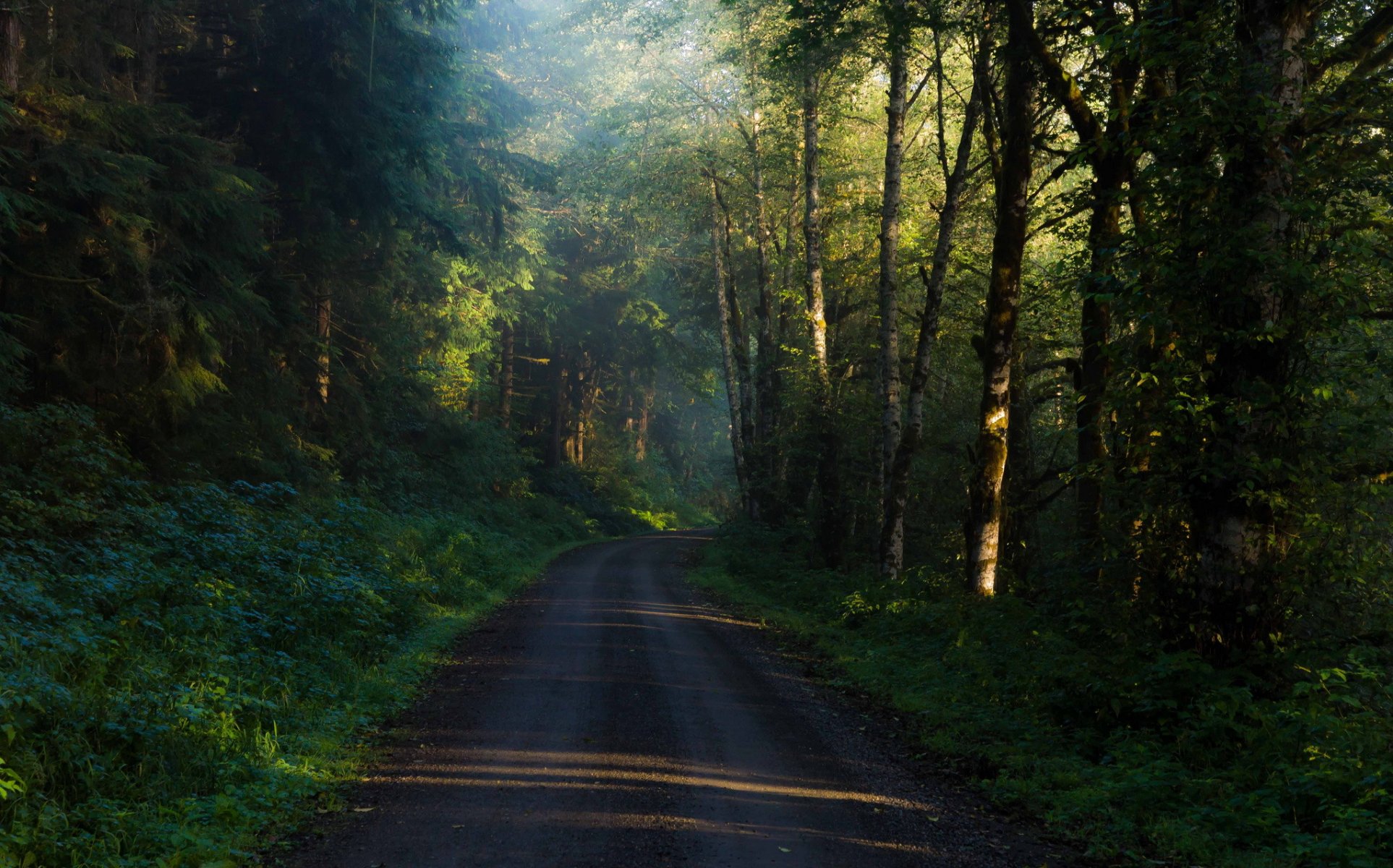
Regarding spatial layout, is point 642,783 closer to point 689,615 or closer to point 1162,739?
point 1162,739

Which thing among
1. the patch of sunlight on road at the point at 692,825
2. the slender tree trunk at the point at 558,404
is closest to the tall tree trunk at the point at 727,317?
the slender tree trunk at the point at 558,404

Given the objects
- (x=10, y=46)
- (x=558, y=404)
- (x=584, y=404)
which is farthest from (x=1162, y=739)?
(x=584, y=404)

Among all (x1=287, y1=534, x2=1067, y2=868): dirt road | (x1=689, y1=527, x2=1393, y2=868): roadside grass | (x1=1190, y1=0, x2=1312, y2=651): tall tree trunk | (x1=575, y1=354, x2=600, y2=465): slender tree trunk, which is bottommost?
(x1=287, y1=534, x2=1067, y2=868): dirt road

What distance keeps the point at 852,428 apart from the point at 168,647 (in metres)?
15.5

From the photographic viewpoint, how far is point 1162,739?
725 centimetres

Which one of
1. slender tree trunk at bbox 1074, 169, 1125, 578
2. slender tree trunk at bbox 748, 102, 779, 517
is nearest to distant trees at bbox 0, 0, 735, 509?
slender tree trunk at bbox 748, 102, 779, 517

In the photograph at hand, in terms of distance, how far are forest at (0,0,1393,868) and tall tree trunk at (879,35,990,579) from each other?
0.10 metres

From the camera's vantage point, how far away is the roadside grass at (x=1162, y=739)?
5.53m

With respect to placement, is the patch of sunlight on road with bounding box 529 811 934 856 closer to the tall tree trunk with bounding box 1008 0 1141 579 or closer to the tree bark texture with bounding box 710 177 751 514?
the tall tree trunk with bounding box 1008 0 1141 579

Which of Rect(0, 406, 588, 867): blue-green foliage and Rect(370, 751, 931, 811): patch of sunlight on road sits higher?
Rect(0, 406, 588, 867): blue-green foliage

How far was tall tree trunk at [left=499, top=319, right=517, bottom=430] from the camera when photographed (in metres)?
38.6

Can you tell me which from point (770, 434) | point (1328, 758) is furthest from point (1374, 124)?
point (770, 434)

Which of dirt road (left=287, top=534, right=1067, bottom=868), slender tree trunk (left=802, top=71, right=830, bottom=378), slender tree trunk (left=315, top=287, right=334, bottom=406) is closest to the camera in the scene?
dirt road (left=287, top=534, right=1067, bottom=868)

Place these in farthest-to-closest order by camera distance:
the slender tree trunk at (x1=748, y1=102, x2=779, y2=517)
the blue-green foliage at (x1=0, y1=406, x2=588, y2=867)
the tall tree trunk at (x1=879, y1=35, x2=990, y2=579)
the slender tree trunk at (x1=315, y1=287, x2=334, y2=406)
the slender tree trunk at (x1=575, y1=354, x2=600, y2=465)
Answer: the slender tree trunk at (x1=575, y1=354, x2=600, y2=465)
the slender tree trunk at (x1=748, y1=102, x2=779, y2=517)
the slender tree trunk at (x1=315, y1=287, x2=334, y2=406)
the tall tree trunk at (x1=879, y1=35, x2=990, y2=579)
the blue-green foliage at (x1=0, y1=406, x2=588, y2=867)
